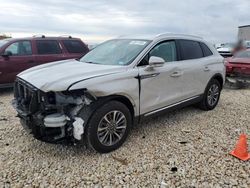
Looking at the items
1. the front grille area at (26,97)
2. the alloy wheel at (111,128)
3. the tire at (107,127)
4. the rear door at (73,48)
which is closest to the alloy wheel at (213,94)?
the tire at (107,127)

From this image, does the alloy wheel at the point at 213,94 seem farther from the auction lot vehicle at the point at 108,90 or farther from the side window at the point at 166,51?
the side window at the point at 166,51

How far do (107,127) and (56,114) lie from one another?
2.46 ft

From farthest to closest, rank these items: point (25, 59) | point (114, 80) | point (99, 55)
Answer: point (25, 59) < point (99, 55) < point (114, 80)

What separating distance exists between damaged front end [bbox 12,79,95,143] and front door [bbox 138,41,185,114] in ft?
3.29

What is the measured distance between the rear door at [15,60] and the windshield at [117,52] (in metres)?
3.40

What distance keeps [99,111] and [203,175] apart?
5.26 feet

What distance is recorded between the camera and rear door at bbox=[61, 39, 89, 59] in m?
8.05

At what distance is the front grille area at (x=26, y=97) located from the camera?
314 centimetres

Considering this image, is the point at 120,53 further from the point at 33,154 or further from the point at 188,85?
the point at 33,154

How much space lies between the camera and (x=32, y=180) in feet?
9.50

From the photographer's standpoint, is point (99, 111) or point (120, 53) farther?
point (120, 53)

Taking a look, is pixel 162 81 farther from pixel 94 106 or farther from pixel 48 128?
pixel 48 128

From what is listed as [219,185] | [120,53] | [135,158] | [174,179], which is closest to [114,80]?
→ [120,53]

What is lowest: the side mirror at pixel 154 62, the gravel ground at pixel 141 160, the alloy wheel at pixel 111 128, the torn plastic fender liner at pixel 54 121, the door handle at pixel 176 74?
the gravel ground at pixel 141 160
